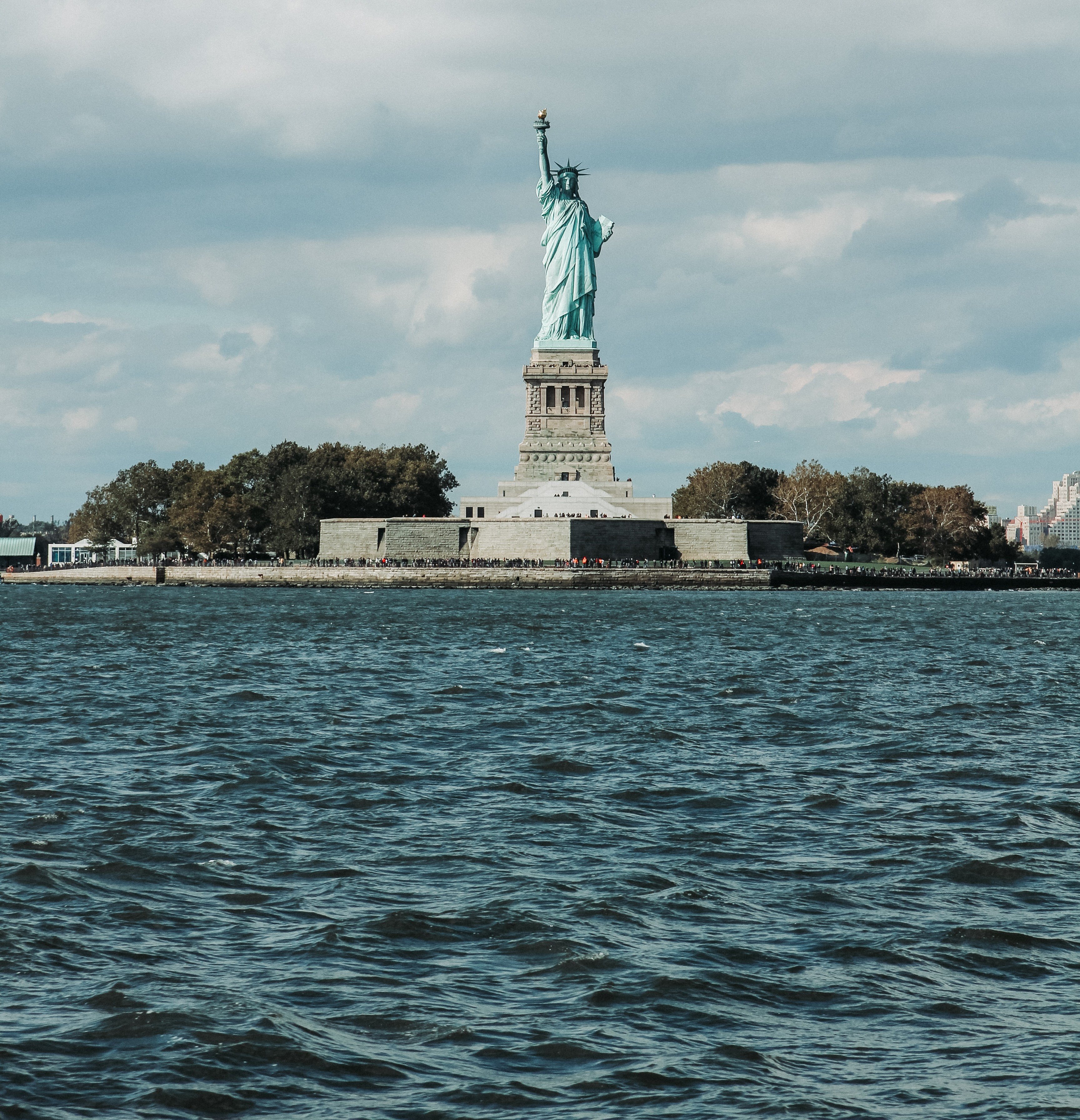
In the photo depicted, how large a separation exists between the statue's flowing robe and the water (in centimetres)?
7764

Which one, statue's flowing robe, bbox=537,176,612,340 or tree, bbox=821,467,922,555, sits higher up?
statue's flowing robe, bbox=537,176,612,340

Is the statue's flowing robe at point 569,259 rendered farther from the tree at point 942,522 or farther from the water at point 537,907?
the water at point 537,907

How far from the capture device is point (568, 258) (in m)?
104

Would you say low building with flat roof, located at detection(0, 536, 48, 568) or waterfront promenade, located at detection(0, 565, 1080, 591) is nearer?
waterfront promenade, located at detection(0, 565, 1080, 591)

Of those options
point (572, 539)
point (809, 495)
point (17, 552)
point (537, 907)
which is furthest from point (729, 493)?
point (537, 907)

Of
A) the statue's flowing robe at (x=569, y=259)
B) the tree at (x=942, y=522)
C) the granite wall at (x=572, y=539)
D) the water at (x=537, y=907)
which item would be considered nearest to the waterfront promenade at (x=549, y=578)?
the granite wall at (x=572, y=539)

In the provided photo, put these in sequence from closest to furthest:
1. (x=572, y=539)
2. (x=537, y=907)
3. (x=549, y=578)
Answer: (x=537, y=907) → (x=549, y=578) → (x=572, y=539)

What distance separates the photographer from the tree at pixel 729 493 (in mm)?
122562

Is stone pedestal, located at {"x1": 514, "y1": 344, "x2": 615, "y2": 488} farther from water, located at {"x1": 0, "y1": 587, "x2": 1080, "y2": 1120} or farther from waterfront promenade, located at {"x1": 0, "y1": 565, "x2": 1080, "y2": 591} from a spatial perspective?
water, located at {"x1": 0, "y1": 587, "x2": 1080, "y2": 1120}

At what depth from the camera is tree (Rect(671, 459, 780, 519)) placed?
123m

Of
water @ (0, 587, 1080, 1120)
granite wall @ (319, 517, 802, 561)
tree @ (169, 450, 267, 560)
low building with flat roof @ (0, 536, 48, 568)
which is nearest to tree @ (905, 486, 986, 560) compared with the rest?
granite wall @ (319, 517, 802, 561)

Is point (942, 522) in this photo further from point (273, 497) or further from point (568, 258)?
point (273, 497)

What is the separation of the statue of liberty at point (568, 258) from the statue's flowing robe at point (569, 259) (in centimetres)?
3

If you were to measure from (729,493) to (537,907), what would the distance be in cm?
11038
